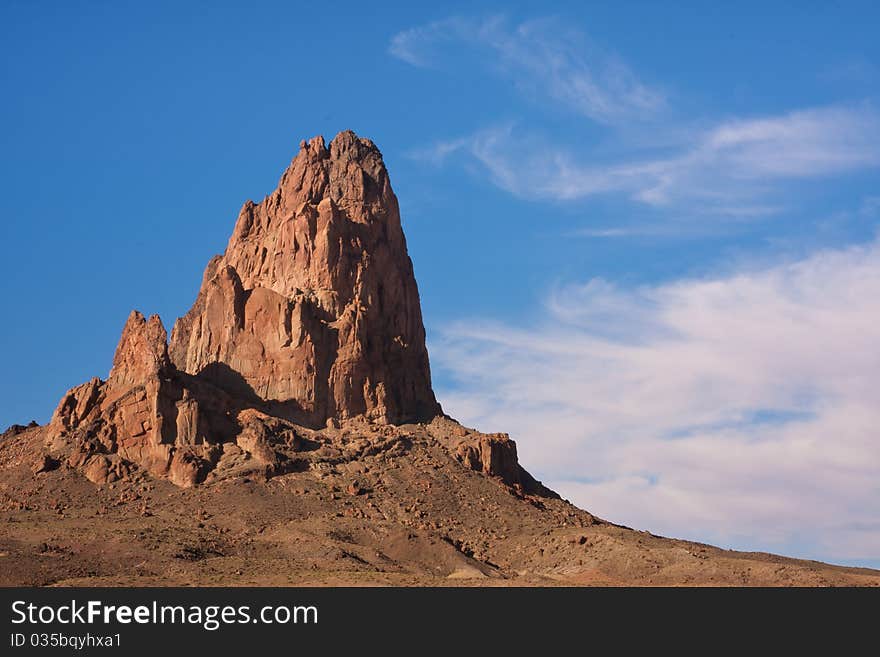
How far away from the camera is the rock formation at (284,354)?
148375 mm

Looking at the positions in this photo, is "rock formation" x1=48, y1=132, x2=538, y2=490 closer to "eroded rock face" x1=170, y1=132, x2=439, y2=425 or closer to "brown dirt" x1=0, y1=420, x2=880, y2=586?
"eroded rock face" x1=170, y1=132, x2=439, y2=425

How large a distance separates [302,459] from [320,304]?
21676 millimetres

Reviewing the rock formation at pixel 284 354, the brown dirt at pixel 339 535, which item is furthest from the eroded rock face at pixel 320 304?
the brown dirt at pixel 339 535

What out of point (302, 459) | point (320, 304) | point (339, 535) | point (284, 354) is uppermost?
point (320, 304)

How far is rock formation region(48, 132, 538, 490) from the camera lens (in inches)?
5842

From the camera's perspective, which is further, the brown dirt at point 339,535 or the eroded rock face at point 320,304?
the eroded rock face at point 320,304

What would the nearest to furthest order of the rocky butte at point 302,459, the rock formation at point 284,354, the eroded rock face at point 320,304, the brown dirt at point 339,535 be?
1. the brown dirt at point 339,535
2. the rocky butte at point 302,459
3. the rock formation at point 284,354
4. the eroded rock face at point 320,304

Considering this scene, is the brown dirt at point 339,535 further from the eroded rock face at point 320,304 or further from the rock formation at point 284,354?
the eroded rock face at point 320,304

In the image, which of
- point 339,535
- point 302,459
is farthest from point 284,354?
point 339,535

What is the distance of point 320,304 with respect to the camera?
166m

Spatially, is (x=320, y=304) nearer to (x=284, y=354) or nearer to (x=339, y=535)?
(x=284, y=354)

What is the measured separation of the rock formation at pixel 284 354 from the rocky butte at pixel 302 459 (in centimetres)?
20
